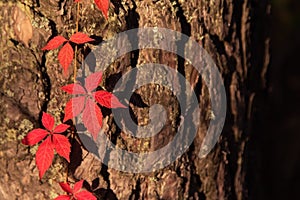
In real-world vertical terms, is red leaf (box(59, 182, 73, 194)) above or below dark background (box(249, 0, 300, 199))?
below

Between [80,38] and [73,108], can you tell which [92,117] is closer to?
[73,108]

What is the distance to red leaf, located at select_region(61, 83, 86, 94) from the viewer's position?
56.6 inches

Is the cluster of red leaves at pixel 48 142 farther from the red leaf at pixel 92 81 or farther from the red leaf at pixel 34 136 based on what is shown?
the red leaf at pixel 92 81

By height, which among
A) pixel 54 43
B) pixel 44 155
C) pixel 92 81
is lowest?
pixel 44 155

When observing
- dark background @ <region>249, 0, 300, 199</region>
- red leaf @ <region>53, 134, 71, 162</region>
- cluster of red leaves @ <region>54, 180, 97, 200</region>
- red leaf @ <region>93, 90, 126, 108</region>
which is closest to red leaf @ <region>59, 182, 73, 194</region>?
cluster of red leaves @ <region>54, 180, 97, 200</region>

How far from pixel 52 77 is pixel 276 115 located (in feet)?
9.64

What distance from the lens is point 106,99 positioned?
1.44 meters

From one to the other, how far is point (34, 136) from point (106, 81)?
0.26m

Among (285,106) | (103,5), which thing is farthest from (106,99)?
(285,106)

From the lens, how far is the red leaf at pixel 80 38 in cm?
144

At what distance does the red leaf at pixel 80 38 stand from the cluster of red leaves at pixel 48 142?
22 centimetres

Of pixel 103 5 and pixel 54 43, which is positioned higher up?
pixel 103 5

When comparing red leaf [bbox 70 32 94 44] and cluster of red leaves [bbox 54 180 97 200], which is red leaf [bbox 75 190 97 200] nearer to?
cluster of red leaves [bbox 54 180 97 200]

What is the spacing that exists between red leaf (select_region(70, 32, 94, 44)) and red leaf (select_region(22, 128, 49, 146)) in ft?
0.89
